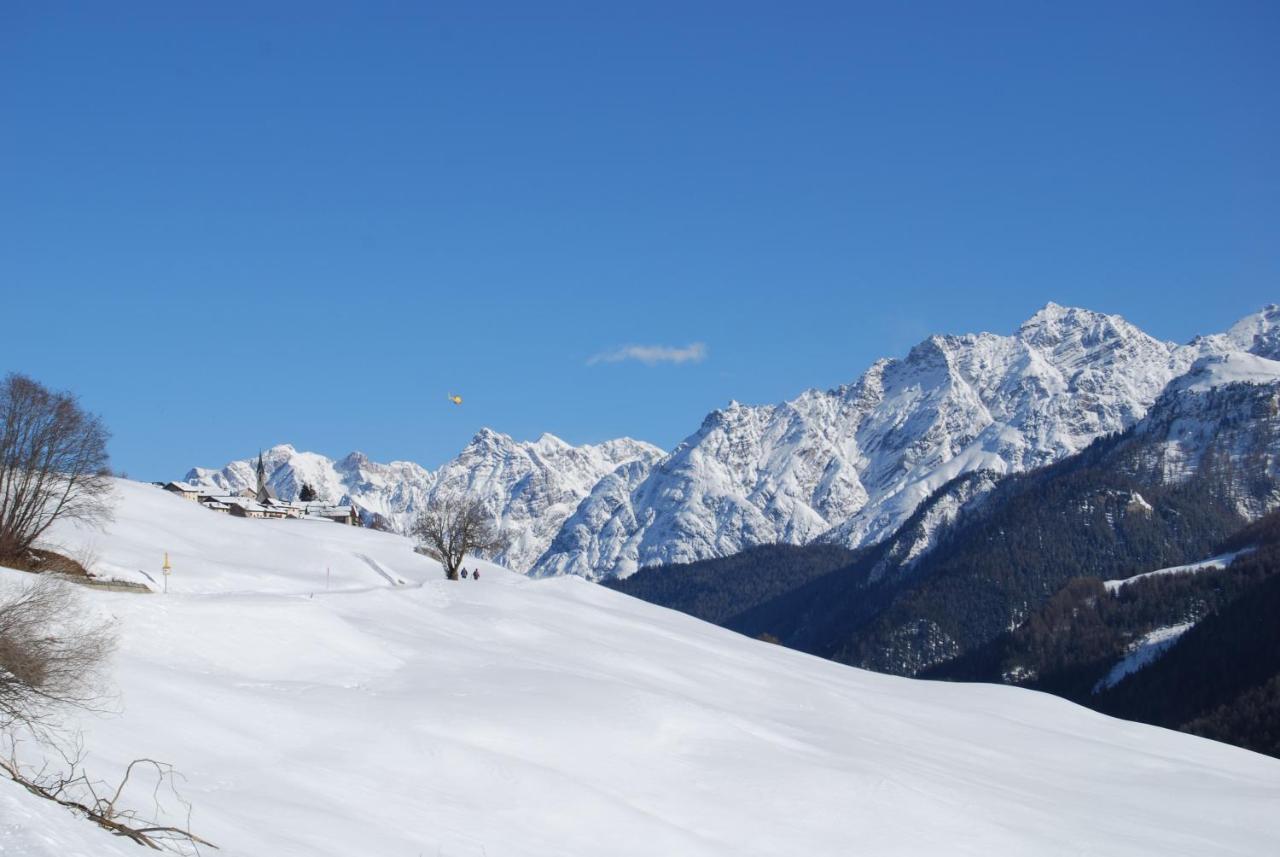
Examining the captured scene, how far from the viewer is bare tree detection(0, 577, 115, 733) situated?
22.3m

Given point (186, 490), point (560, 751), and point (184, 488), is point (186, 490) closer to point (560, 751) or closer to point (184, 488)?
point (184, 488)

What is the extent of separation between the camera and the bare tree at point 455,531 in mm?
71062

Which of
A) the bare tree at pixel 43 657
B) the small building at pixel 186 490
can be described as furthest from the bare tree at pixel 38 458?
the small building at pixel 186 490

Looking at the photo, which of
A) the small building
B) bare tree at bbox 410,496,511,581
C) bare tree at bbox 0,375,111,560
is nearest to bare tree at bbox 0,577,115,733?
bare tree at bbox 0,375,111,560

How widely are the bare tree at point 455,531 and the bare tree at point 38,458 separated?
2197 cm

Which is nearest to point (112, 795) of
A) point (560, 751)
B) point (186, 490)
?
point (560, 751)

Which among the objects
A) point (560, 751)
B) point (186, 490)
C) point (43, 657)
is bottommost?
point (560, 751)

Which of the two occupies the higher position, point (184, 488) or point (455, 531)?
point (184, 488)

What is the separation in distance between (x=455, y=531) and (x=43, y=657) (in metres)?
47.7

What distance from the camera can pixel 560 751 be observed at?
97.1 feet

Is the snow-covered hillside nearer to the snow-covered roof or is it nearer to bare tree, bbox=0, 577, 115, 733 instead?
bare tree, bbox=0, 577, 115, 733

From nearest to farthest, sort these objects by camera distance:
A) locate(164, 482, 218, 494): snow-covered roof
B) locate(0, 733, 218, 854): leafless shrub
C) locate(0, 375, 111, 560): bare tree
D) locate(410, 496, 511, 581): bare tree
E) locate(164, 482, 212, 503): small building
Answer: locate(0, 733, 218, 854): leafless shrub < locate(0, 375, 111, 560): bare tree < locate(410, 496, 511, 581): bare tree < locate(164, 482, 212, 503): small building < locate(164, 482, 218, 494): snow-covered roof

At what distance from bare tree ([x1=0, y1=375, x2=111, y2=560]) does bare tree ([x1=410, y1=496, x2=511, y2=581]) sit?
22.0m

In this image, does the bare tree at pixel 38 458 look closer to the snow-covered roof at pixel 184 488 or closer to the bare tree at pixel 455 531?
the bare tree at pixel 455 531
